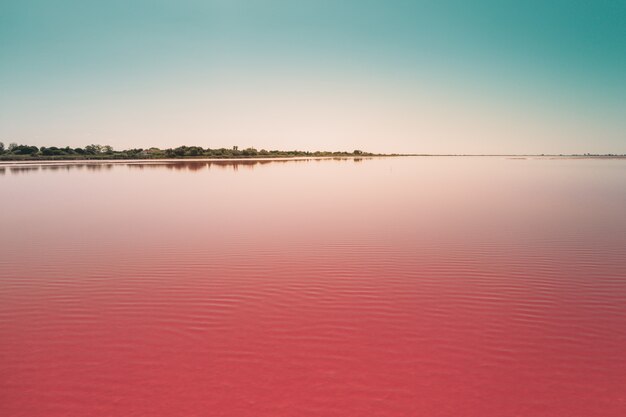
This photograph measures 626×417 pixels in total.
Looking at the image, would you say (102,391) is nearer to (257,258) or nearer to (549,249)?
(257,258)

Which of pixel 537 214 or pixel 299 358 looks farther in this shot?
pixel 537 214

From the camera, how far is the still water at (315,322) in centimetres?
419

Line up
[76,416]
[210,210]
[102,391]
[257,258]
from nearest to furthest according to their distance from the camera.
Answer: [76,416] < [102,391] < [257,258] < [210,210]

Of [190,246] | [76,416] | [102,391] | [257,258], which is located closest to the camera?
[76,416]

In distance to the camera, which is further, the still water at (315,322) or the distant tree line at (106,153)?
the distant tree line at (106,153)

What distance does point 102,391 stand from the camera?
4320 mm

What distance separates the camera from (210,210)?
680 inches

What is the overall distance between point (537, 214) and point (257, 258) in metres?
12.2

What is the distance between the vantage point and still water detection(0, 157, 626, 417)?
419 centimetres

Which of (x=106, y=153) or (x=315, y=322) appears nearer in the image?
(x=315, y=322)

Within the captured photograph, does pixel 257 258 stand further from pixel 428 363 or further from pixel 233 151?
pixel 233 151

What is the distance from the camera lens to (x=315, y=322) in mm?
5938

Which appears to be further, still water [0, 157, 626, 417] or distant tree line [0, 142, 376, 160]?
distant tree line [0, 142, 376, 160]

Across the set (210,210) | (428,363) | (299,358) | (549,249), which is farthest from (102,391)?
(210,210)
